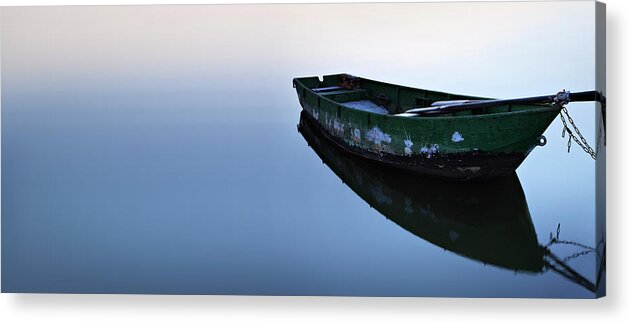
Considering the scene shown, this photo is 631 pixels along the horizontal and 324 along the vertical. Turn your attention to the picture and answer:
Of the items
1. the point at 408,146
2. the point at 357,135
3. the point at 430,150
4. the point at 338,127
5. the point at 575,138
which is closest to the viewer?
the point at 575,138

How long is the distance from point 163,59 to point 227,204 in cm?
112

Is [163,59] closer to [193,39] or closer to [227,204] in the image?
[193,39]

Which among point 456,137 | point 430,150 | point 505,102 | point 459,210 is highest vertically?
point 505,102

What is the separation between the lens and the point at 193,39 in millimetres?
→ 5980

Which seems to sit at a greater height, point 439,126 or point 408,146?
point 439,126

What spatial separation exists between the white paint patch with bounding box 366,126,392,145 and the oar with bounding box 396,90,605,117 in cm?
34

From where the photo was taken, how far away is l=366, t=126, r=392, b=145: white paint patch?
6.61m

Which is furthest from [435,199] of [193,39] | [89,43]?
[89,43]

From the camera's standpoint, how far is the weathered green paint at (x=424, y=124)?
6.04m

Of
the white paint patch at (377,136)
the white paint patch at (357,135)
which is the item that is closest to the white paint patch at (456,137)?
the white paint patch at (377,136)

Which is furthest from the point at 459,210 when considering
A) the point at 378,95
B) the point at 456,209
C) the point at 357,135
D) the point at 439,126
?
the point at 378,95

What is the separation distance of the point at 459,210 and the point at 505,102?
881 mm

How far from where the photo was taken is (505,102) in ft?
19.0

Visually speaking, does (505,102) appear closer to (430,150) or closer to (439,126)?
(439,126)
